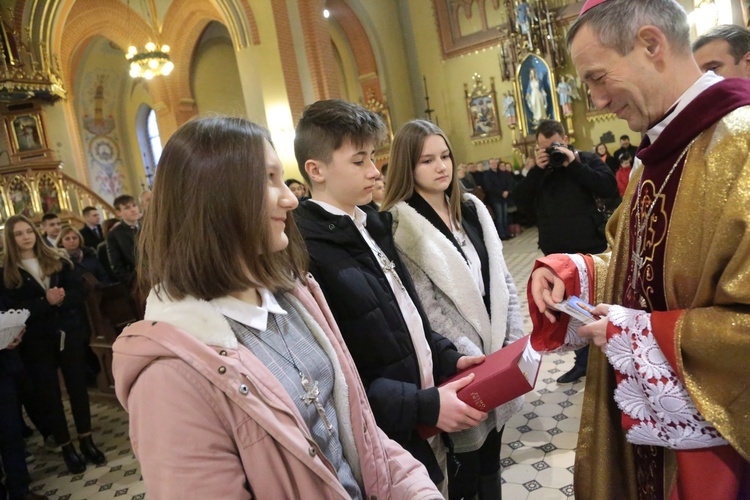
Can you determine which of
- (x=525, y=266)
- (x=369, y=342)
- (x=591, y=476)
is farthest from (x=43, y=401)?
(x=525, y=266)

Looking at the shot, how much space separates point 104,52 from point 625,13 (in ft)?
58.7

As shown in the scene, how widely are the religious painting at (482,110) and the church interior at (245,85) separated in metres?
0.04

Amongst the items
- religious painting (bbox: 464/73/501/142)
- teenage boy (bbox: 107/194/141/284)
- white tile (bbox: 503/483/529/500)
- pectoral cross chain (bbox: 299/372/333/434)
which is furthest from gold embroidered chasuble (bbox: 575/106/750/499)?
religious painting (bbox: 464/73/501/142)

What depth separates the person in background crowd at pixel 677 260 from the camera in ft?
3.53

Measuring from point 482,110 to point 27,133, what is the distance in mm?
11138

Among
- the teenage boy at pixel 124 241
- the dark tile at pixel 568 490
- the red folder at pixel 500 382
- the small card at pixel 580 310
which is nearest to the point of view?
the small card at pixel 580 310

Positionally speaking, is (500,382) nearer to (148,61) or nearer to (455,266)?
(455,266)

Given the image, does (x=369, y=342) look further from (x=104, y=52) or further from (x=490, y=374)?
(x=104, y=52)

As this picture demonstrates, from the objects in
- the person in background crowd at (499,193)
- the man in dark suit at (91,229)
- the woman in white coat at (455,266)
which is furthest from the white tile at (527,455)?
the person in background crowd at (499,193)

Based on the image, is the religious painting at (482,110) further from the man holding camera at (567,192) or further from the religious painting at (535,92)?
the man holding camera at (567,192)

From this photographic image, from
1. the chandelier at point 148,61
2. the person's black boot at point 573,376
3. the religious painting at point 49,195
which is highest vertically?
the chandelier at point 148,61

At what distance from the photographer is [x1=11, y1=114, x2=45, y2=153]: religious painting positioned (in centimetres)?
1048

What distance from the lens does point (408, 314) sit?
5.60 feet

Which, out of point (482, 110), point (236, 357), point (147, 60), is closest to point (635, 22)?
point (236, 357)
